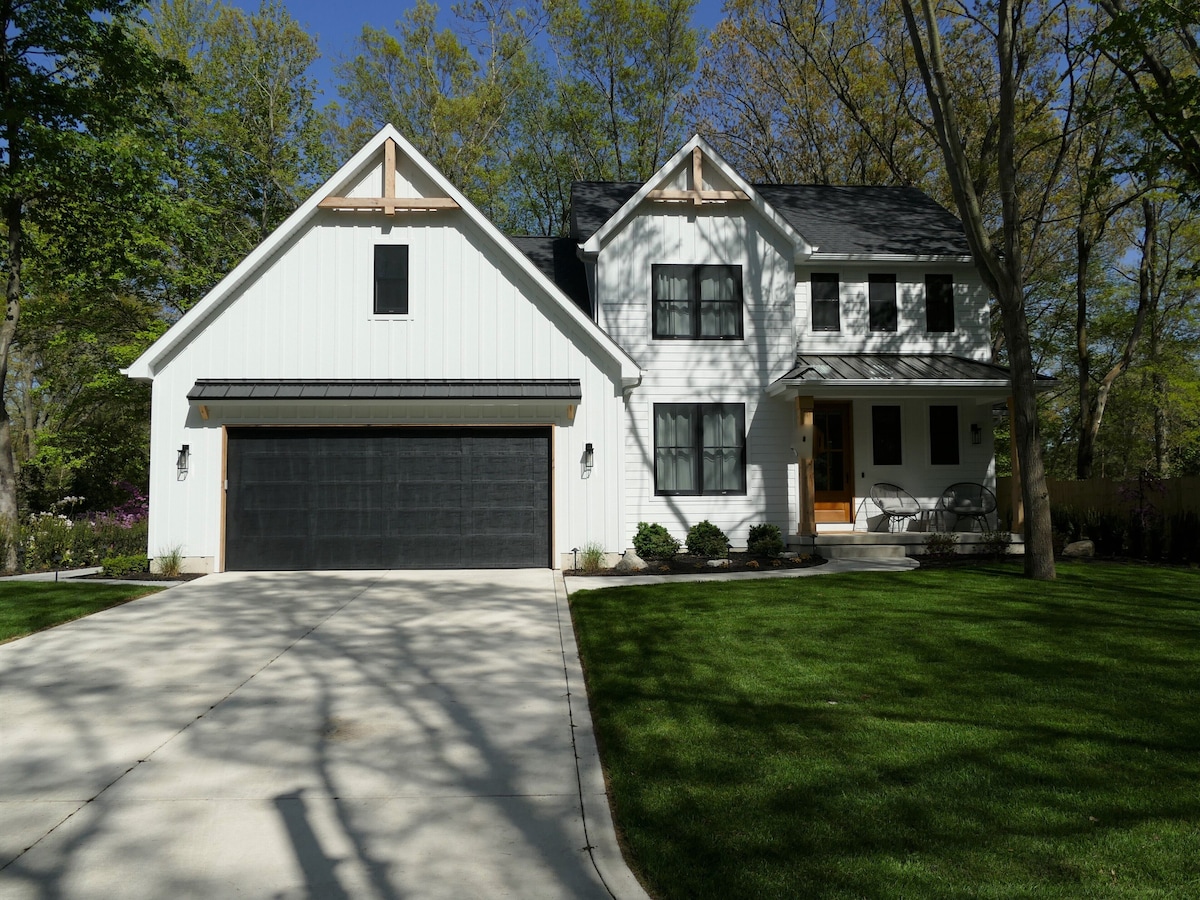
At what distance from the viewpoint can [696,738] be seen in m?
4.97

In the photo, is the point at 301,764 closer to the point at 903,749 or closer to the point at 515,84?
the point at 903,749

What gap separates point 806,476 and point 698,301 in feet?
12.4

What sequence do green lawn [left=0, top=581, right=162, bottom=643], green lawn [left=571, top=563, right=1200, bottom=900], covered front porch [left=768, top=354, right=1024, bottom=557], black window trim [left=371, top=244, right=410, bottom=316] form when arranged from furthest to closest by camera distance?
1. covered front porch [left=768, top=354, right=1024, bottom=557]
2. black window trim [left=371, top=244, right=410, bottom=316]
3. green lawn [left=0, top=581, right=162, bottom=643]
4. green lawn [left=571, top=563, right=1200, bottom=900]

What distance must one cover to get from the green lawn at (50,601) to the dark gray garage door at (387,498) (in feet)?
7.07

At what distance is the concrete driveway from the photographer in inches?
139

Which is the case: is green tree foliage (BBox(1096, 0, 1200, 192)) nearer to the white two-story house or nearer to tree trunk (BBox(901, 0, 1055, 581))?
tree trunk (BBox(901, 0, 1055, 581))

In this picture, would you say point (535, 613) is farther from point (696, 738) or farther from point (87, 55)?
point (87, 55)

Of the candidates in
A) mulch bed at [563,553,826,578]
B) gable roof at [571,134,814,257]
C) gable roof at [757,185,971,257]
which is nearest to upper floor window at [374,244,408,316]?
gable roof at [571,134,814,257]

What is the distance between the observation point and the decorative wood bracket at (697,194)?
50.5ft

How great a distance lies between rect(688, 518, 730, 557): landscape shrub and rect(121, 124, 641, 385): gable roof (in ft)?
9.93

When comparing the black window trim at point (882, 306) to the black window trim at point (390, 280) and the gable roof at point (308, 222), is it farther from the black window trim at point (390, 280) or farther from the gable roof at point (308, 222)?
the black window trim at point (390, 280)

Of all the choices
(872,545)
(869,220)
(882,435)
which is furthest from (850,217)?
(872,545)

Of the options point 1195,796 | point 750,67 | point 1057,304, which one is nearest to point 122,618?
point 1195,796

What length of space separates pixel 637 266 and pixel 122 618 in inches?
400
